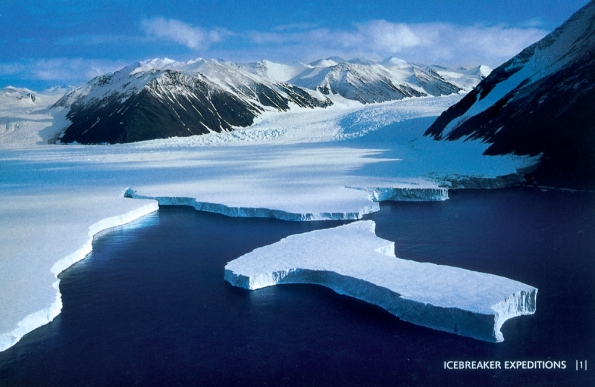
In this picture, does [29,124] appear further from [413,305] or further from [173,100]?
[413,305]

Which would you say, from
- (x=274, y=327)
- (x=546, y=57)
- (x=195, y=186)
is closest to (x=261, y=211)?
(x=195, y=186)

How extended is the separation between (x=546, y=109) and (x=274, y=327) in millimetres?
20250

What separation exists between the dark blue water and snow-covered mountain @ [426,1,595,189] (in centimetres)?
756

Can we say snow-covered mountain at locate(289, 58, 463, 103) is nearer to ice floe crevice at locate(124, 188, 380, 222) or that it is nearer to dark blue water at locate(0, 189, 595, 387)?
ice floe crevice at locate(124, 188, 380, 222)

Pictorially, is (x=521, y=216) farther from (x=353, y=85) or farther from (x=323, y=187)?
(x=353, y=85)

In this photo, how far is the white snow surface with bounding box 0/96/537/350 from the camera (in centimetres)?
1098

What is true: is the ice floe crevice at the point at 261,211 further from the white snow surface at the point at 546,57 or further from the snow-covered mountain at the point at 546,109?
the white snow surface at the point at 546,57

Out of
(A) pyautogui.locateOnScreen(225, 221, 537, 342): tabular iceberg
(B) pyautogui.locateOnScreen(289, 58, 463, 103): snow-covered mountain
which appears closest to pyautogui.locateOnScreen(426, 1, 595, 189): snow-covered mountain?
(A) pyautogui.locateOnScreen(225, 221, 537, 342): tabular iceberg

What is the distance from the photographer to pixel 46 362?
7414 millimetres

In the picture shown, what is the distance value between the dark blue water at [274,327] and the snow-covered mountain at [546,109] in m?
7.56

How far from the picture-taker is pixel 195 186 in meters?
21.0

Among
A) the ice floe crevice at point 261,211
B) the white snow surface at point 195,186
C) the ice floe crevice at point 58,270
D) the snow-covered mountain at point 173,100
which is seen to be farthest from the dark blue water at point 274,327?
the snow-covered mountain at point 173,100

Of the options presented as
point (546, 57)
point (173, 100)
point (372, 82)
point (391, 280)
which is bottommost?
point (391, 280)

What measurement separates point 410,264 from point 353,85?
92.6 meters
